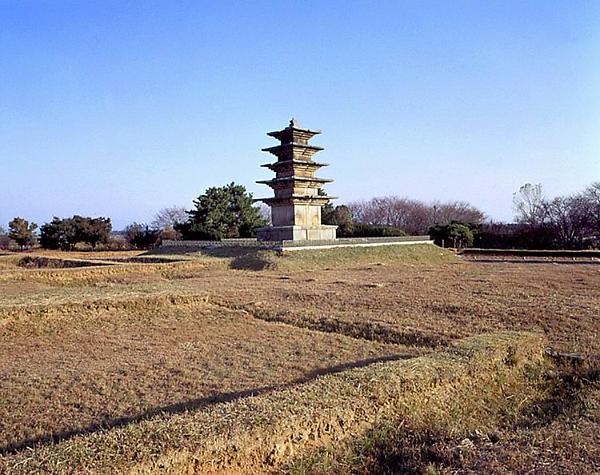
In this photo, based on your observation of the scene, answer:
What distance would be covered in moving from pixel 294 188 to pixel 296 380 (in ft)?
74.3

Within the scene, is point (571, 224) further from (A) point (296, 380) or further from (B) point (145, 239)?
(A) point (296, 380)

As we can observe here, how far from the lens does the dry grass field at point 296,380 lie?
3535mm

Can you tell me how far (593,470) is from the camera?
3336mm

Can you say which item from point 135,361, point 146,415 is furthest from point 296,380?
point 135,361

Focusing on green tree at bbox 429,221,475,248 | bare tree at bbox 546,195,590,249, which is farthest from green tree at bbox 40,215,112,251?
bare tree at bbox 546,195,590,249

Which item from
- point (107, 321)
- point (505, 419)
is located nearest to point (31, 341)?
point (107, 321)

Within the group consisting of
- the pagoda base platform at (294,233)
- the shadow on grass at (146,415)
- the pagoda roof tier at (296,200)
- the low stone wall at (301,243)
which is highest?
the pagoda roof tier at (296,200)

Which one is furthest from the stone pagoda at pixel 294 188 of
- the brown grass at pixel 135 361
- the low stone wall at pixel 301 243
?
the brown grass at pixel 135 361

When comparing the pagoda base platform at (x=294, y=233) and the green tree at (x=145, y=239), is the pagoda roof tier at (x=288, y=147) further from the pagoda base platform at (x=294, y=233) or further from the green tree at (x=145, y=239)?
the green tree at (x=145, y=239)

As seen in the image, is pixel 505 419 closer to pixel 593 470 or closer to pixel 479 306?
pixel 593 470

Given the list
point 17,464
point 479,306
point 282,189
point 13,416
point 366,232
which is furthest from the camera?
point 366,232

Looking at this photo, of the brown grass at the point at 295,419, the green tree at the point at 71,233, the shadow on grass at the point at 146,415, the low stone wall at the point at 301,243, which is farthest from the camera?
the green tree at the point at 71,233

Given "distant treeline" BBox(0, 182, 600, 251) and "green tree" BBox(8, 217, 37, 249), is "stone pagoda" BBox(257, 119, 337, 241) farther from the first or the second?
"green tree" BBox(8, 217, 37, 249)

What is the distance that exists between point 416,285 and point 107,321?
790cm
